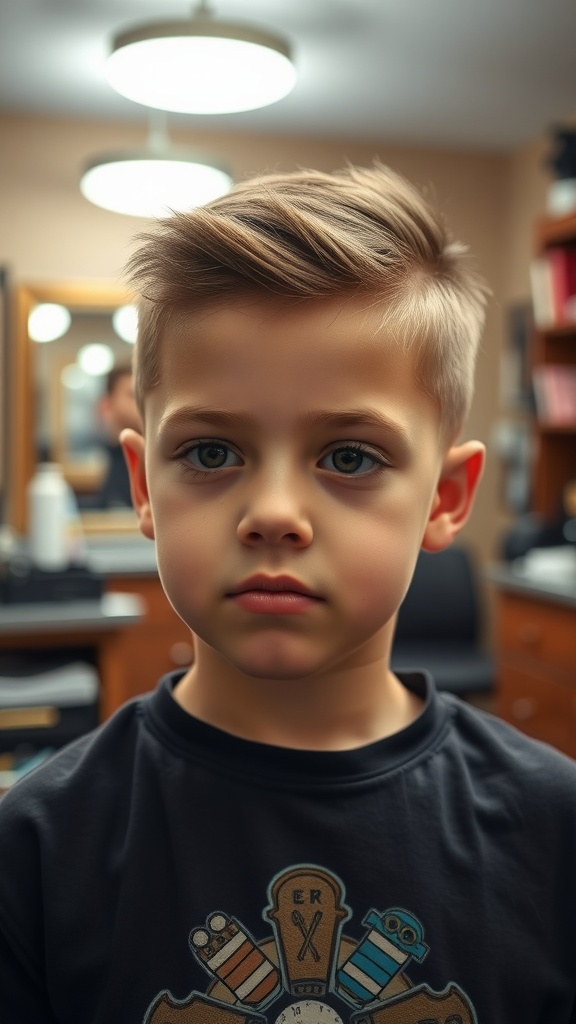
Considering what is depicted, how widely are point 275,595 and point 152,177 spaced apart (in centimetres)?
261

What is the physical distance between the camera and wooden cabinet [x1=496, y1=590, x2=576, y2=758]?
8.96 ft

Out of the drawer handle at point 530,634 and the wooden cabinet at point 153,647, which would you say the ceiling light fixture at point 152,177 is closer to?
the wooden cabinet at point 153,647

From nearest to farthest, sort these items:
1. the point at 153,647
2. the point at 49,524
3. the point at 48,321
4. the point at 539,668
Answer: the point at 49,524, the point at 539,668, the point at 153,647, the point at 48,321

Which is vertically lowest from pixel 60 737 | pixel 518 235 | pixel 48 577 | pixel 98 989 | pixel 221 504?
pixel 60 737

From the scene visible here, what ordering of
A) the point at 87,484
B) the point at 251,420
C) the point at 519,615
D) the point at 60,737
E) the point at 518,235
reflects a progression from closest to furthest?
1. the point at 251,420
2. the point at 60,737
3. the point at 519,615
4. the point at 87,484
5. the point at 518,235

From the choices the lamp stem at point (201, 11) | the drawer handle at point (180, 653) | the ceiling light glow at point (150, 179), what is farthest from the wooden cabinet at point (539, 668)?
the lamp stem at point (201, 11)

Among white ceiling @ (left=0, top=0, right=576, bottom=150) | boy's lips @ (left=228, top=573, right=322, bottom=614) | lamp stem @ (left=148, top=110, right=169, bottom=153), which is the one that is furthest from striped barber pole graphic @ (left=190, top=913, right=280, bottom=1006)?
lamp stem @ (left=148, top=110, right=169, bottom=153)

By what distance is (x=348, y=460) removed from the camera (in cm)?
58

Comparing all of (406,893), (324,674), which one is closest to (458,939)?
(406,893)

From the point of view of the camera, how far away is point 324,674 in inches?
26.3

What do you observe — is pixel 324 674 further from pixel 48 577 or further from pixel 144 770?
pixel 48 577

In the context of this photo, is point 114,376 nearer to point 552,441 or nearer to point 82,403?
point 82,403

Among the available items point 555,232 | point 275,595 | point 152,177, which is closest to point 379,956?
point 275,595

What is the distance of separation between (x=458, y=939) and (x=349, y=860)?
8cm
